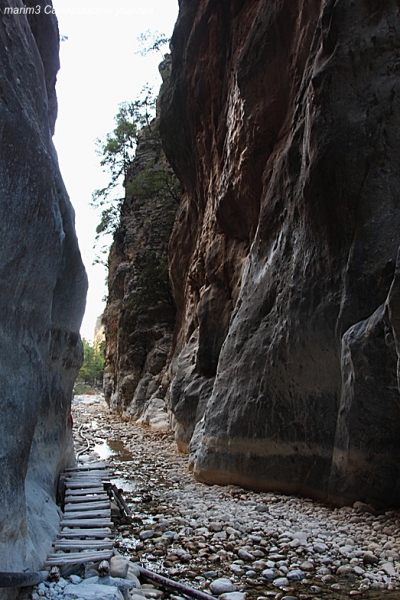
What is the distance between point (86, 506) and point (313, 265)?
4559 mm

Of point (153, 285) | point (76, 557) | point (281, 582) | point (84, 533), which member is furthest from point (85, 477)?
point (153, 285)

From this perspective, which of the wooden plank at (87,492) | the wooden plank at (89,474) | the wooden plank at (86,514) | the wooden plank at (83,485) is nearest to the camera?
the wooden plank at (86,514)

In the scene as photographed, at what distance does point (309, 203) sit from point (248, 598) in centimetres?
541

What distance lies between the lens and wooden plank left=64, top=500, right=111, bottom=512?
588cm

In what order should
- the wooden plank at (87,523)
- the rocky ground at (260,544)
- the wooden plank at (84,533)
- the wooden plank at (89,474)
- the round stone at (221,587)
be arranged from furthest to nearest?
the wooden plank at (89,474) < the wooden plank at (87,523) < the wooden plank at (84,533) < the rocky ground at (260,544) < the round stone at (221,587)

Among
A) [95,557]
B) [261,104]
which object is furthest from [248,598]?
[261,104]

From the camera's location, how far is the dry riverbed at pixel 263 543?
175 inches

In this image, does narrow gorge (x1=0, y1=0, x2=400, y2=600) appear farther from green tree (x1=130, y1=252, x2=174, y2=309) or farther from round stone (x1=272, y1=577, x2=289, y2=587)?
green tree (x1=130, y1=252, x2=174, y2=309)

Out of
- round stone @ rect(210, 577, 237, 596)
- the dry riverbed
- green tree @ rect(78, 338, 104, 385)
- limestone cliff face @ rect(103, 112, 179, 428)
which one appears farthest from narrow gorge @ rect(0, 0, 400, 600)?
green tree @ rect(78, 338, 104, 385)

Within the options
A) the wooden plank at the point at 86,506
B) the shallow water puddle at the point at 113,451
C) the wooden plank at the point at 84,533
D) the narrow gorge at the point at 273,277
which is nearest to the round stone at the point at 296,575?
the wooden plank at the point at 84,533

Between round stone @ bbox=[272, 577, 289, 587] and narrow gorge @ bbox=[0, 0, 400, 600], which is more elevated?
narrow gorge @ bbox=[0, 0, 400, 600]

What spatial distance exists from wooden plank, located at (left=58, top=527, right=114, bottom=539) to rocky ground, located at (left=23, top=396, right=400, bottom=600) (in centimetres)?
45

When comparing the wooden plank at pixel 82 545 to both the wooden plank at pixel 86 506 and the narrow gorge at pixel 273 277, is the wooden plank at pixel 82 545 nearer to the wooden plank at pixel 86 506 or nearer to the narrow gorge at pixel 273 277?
the narrow gorge at pixel 273 277

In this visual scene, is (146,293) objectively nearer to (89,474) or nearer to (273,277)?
(273,277)
